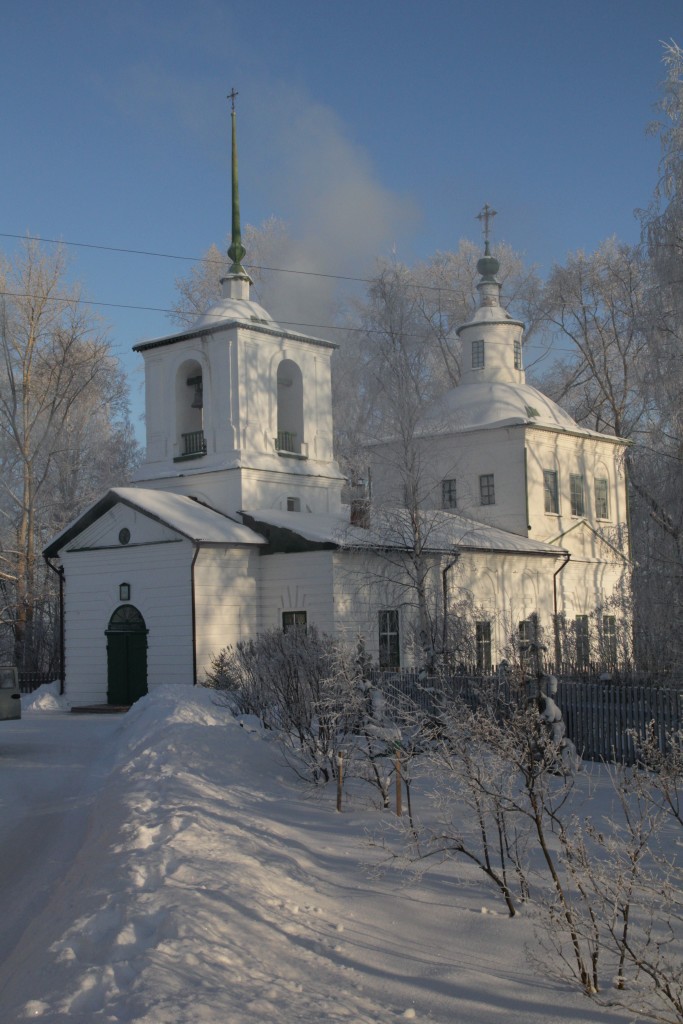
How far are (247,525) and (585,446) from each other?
1362cm

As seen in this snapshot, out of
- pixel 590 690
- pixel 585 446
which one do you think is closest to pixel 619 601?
pixel 585 446

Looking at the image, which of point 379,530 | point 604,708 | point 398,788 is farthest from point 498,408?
point 398,788

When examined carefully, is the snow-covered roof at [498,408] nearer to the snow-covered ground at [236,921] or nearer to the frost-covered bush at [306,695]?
the frost-covered bush at [306,695]

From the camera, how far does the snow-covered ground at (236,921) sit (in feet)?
17.8

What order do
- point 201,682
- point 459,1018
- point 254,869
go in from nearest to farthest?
point 459,1018 → point 254,869 → point 201,682

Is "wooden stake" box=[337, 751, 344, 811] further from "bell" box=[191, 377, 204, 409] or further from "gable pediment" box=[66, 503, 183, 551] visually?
"bell" box=[191, 377, 204, 409]

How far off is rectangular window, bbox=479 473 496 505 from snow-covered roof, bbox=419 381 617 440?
155 cm

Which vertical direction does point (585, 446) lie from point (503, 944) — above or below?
above

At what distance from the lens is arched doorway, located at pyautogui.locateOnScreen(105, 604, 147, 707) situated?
80.7 feet

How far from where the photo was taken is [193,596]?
23406 millimetres

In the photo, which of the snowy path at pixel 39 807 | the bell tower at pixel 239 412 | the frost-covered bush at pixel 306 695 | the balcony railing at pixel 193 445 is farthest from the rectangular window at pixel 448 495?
the frost-covered bush at pixel 306 695

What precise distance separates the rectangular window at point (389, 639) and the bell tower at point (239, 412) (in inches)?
166

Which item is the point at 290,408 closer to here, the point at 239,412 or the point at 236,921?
the point at 239,412

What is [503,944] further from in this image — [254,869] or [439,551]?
[439,551]
